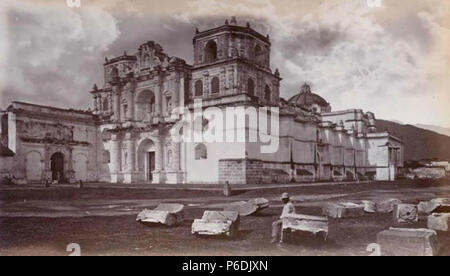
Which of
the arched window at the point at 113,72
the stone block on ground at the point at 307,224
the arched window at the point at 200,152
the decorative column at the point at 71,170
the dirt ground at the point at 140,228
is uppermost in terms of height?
the arched window at the point at 113,72

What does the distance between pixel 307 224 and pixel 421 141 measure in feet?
17.1

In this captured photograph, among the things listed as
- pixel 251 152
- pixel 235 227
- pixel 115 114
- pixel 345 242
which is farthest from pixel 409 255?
pixel 115 114

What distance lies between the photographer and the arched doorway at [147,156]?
17.6 m

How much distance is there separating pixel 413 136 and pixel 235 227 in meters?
5.61

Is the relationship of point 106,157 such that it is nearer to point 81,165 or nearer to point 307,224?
point 81,165

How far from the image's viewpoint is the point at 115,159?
50.4 feet

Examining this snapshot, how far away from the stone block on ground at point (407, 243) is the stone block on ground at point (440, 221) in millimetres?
1120

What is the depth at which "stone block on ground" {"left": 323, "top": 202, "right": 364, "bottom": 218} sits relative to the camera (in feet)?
24.6

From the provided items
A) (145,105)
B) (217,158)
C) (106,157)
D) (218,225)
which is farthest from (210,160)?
(145,105)

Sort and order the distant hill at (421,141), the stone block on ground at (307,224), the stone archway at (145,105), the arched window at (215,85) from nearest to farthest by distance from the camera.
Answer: the stone block on ground at (307,224)
the distant hill at (421,141)
the arched window at (215,85)
the stone archway at (145,105)

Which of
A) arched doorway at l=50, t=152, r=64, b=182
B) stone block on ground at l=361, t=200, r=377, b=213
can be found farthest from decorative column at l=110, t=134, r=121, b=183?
stone block on ground at l=361, t=200, r=377, b=213

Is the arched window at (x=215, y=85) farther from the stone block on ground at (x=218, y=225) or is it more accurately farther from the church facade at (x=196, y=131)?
the stone block on ground at (x=218, y=225)

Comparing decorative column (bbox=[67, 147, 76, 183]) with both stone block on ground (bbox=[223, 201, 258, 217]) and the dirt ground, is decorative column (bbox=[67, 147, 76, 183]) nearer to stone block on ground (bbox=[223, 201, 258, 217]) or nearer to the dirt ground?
the dirt ground

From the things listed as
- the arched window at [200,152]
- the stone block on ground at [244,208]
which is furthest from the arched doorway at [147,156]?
the stone block on ground at [244,208]
